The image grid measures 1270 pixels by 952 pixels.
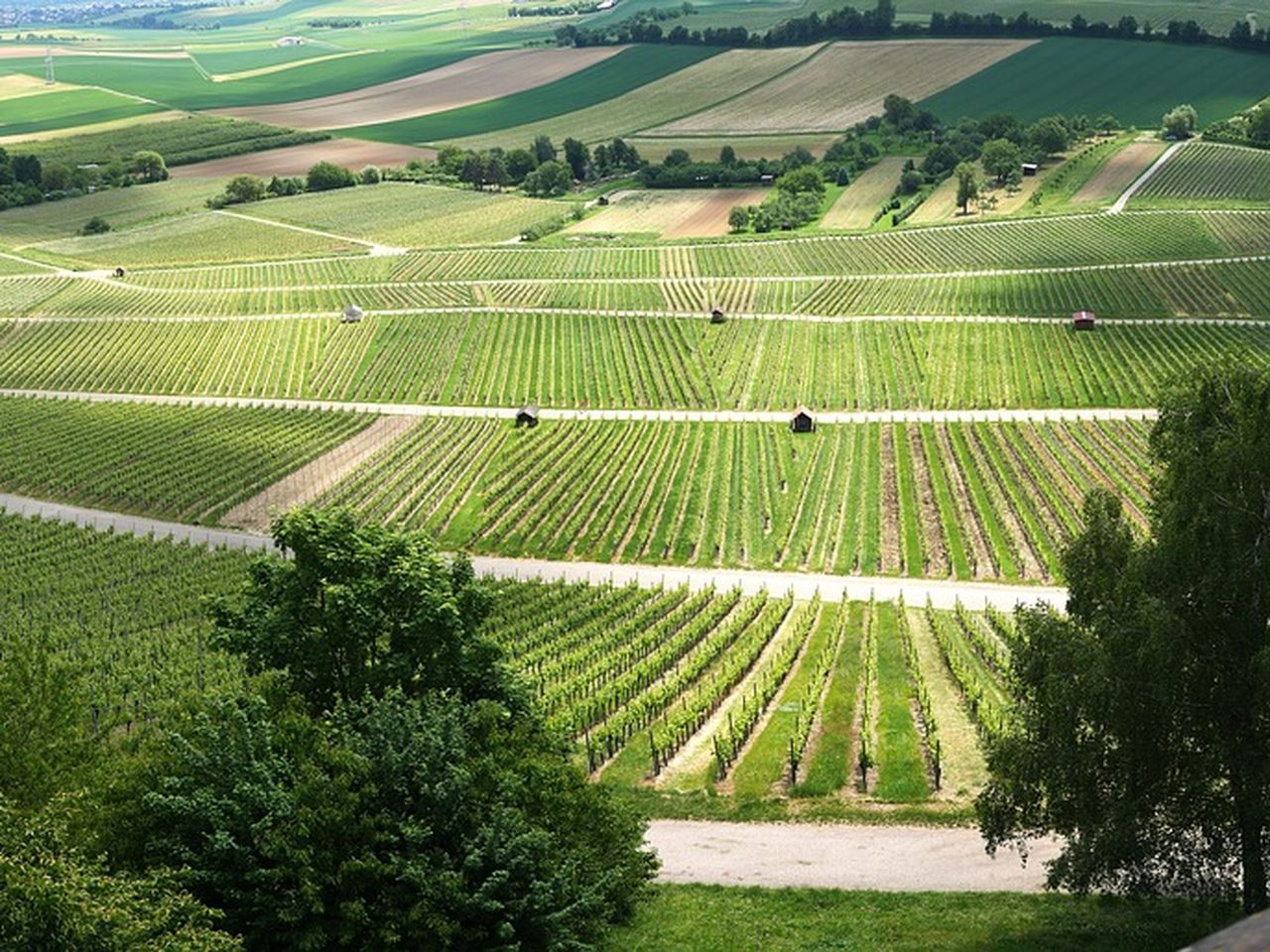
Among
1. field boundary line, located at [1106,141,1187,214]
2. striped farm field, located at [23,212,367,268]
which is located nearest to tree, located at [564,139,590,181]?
striped farm field, located at [23,212,367,268]

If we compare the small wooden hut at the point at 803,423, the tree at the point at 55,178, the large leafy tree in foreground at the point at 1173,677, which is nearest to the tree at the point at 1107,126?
the small wooden hut at the point at 803,423

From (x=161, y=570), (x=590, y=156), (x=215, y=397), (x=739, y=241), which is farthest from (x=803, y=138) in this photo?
(x=161, y=570)

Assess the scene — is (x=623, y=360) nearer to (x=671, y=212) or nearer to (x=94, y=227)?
(x=671, y=212)

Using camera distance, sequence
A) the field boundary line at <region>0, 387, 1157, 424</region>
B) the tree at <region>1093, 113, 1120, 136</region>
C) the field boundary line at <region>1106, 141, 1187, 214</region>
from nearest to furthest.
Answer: the field boundary line at <region>0, 387, 1157, 424</region> → the field boundary line at <region>1106, 141, 1187, 214</region> → the tree at <region>1093, 113, 1120, 136</region>

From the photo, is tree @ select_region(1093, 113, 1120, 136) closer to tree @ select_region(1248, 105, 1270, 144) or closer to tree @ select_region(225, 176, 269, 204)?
tree @ select_region(1248, 105, 1270, 144)

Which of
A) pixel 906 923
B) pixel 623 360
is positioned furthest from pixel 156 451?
→ pixel 906 923

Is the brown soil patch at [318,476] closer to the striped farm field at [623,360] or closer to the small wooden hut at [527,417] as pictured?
the small wooden hut at [527,417]

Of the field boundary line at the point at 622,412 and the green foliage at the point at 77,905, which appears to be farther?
the field boundary line at the point at 622,412
